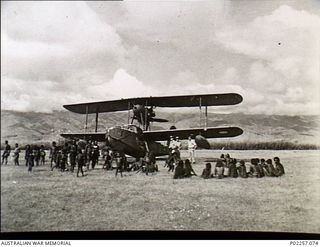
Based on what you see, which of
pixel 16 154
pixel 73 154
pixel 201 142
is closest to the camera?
pixel 16 154

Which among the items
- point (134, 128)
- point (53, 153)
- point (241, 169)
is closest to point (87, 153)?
point (53, 153)

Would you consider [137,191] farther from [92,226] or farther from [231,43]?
[231,43]

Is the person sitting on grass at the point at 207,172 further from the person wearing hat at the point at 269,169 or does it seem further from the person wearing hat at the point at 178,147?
the person wearing hat at the point at 269,169

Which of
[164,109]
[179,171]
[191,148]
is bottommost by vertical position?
[179,171]

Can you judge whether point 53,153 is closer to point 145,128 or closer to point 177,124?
point 145,128

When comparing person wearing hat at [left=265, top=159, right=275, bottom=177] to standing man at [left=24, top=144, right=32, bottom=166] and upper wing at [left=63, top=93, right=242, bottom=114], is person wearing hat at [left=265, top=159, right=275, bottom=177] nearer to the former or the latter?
upper wing at [left=63, top=93, right=242, bottom=114]

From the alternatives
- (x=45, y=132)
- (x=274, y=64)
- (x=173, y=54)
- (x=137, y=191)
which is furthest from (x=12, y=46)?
(x=274, y=64)
